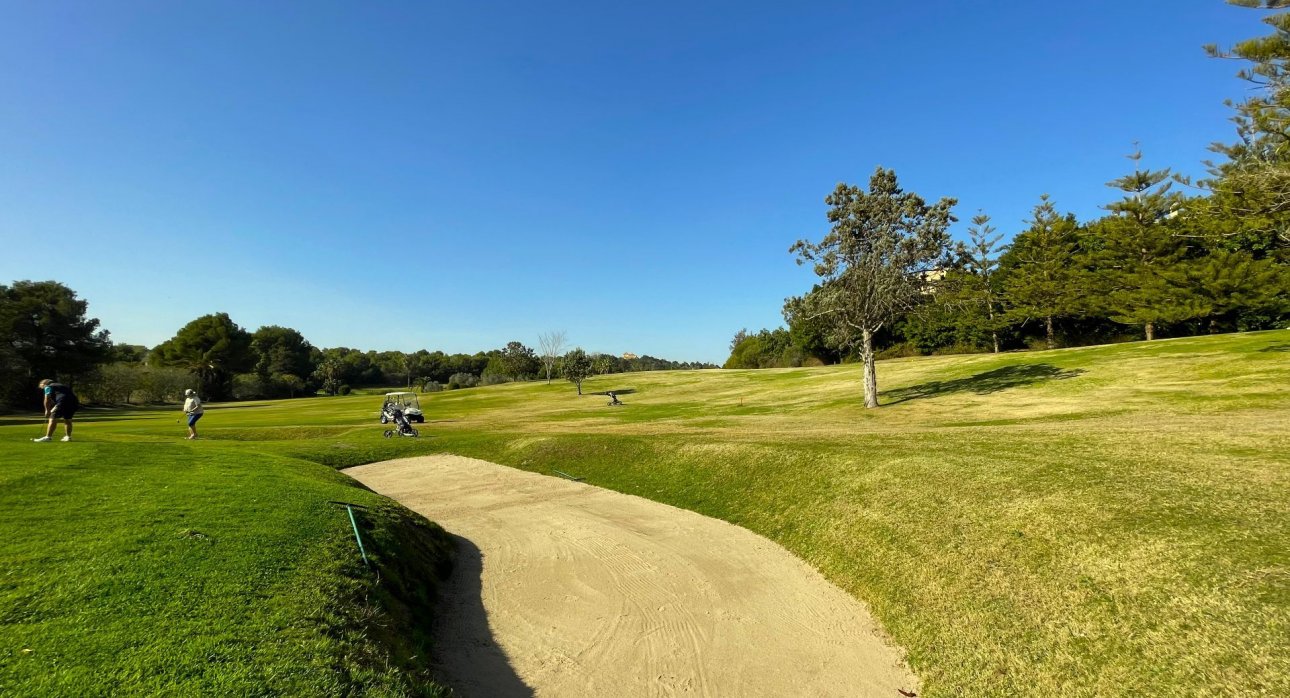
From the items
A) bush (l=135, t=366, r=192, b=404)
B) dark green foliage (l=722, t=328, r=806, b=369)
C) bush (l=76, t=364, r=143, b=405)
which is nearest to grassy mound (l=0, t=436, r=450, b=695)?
dark green foliage (l=722, t=328, r=806, b=369)

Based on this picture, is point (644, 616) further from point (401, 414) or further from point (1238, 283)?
point (1238, 283)

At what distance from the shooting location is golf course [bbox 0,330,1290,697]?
529 cm

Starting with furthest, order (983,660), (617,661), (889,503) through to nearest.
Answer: (889,503) → (617,661) → (983,660)

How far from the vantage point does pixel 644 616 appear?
9.10 m

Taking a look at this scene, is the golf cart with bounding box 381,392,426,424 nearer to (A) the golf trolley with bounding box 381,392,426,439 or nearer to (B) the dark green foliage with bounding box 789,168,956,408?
(A) the golf trolley with bounding box 381,392,426,439

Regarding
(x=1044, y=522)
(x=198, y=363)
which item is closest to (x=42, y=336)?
(x=198, y=363)

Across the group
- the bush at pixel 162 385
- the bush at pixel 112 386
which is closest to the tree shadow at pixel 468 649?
the bush at pixel 112 386

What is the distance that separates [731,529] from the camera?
1330 cm

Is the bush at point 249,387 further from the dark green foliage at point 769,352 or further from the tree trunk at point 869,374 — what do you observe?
the tree trunk at point 869,374

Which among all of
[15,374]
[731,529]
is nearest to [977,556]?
[731,529]

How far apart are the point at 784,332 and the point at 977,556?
97647mm

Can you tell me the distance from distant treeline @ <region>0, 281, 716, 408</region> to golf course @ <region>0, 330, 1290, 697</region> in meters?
56.8

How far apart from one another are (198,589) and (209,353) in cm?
12666

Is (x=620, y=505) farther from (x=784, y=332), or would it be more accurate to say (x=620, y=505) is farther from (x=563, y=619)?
(x=784, y=332)
